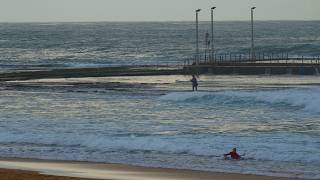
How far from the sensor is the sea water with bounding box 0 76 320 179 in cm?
2306

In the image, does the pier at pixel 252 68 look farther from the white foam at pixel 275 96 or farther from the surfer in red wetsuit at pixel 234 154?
the surfer in red wetsuit at pixel 234 154

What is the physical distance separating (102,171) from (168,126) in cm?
963

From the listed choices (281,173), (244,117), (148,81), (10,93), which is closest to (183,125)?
(244,117)

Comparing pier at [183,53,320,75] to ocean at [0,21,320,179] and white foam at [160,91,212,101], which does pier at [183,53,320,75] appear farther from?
white foam at [160,91,212,101]

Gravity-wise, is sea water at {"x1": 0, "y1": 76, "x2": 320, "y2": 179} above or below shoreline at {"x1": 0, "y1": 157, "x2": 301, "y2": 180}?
below

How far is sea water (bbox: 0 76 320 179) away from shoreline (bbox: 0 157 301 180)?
0.76 m

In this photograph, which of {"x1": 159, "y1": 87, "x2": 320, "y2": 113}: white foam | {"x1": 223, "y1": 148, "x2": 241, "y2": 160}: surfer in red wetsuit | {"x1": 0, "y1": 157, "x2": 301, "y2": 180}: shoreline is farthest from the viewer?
{"x1": 159, "y1": 87, "x2": 320, "y2": 113}: white foam

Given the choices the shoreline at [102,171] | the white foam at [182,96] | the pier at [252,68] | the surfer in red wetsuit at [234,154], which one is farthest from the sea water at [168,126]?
the pier at [252,68]

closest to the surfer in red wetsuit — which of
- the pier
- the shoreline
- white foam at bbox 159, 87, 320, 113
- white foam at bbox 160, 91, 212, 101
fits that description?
the shoreline

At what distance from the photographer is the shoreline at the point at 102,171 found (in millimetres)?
19625

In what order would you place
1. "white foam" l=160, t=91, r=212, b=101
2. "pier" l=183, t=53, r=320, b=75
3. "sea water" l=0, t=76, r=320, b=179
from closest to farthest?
"sea water" l=0, t=76, r=320, b=179, "white foam" l=160, t=91, r=212, b=101, "pier" l=183, t=53, r=320, b=75

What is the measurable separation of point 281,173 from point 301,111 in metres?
16.6

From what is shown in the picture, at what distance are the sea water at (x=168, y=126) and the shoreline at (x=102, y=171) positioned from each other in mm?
762

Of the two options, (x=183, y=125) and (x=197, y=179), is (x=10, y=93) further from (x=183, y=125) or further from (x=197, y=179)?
(x=197, y=179)
